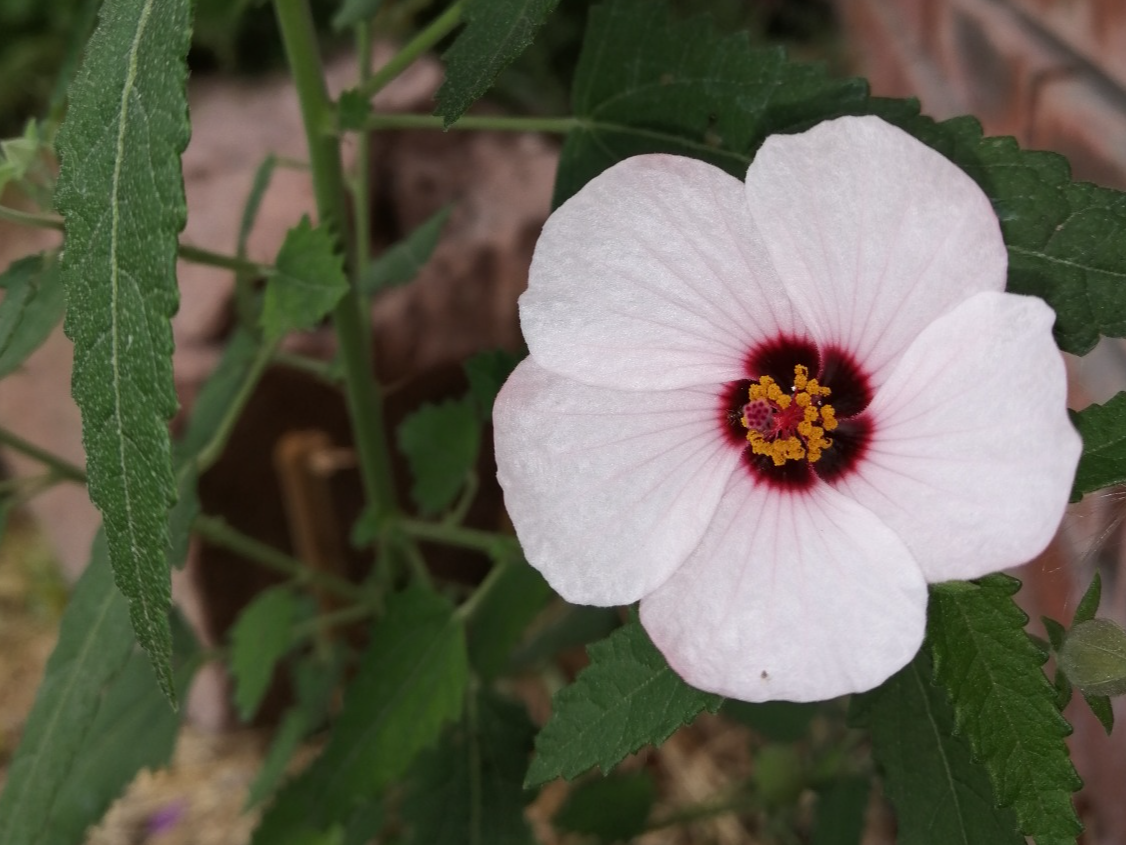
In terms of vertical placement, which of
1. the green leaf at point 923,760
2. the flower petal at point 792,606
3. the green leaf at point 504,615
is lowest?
the green leaf at point 504,615

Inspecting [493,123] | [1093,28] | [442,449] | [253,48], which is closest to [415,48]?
[493,123]

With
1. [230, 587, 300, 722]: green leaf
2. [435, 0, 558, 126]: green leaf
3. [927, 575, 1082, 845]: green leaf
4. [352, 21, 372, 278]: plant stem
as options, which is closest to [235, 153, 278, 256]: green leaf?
[352, 21, 372, 278]: plant stem

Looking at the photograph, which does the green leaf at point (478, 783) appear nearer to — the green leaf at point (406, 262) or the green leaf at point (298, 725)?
the green leaf at point (298, 725)

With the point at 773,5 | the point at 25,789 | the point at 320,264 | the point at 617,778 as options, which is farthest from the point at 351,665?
the point at 773,5

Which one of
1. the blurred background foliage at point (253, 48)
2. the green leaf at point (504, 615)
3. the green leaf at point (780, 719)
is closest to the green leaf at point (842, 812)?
the green leaf at point (780, 719)

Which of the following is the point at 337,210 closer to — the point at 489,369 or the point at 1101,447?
the point at 489,369
